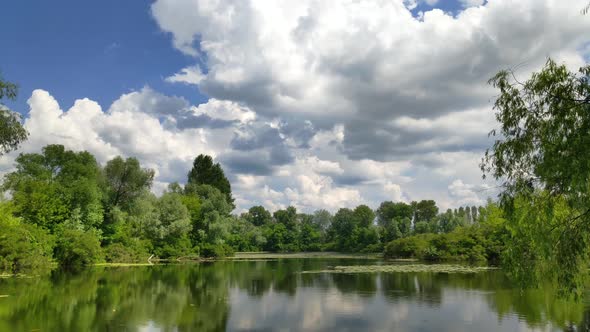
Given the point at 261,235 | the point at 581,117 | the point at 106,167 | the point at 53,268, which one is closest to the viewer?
the point at 581,117

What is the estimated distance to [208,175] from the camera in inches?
3654

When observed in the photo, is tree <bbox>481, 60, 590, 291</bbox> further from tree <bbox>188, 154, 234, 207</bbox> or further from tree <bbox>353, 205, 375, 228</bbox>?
tree <bbox>353, 205, 375, 228</bbox>

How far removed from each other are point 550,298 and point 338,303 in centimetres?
1088

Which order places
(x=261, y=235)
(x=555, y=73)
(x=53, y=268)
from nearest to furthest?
(x=555, y=73)
(x=53, y=268)
(x=261, y=235)

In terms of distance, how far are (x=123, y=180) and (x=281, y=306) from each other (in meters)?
41.7

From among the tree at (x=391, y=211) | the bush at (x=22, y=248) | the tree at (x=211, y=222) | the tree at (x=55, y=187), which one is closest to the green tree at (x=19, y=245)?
the bush at (x=22, y=248)

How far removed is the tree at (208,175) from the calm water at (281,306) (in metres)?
58.0

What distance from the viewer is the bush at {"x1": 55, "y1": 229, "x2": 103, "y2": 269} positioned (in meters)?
46.4

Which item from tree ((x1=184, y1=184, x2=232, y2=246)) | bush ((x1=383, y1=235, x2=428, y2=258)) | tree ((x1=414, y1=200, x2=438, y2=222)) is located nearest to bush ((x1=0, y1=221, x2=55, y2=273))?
tree ((x1=184, y1=184, x2=232, y2=246))

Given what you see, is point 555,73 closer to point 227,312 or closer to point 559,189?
point 559,189

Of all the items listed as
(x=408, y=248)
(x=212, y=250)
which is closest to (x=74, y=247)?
(x=212, y=250)

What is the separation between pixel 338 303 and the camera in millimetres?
23609

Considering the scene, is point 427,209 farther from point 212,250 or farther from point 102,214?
point 102,214

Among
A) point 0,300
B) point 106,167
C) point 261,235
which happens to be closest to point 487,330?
point 0,300
